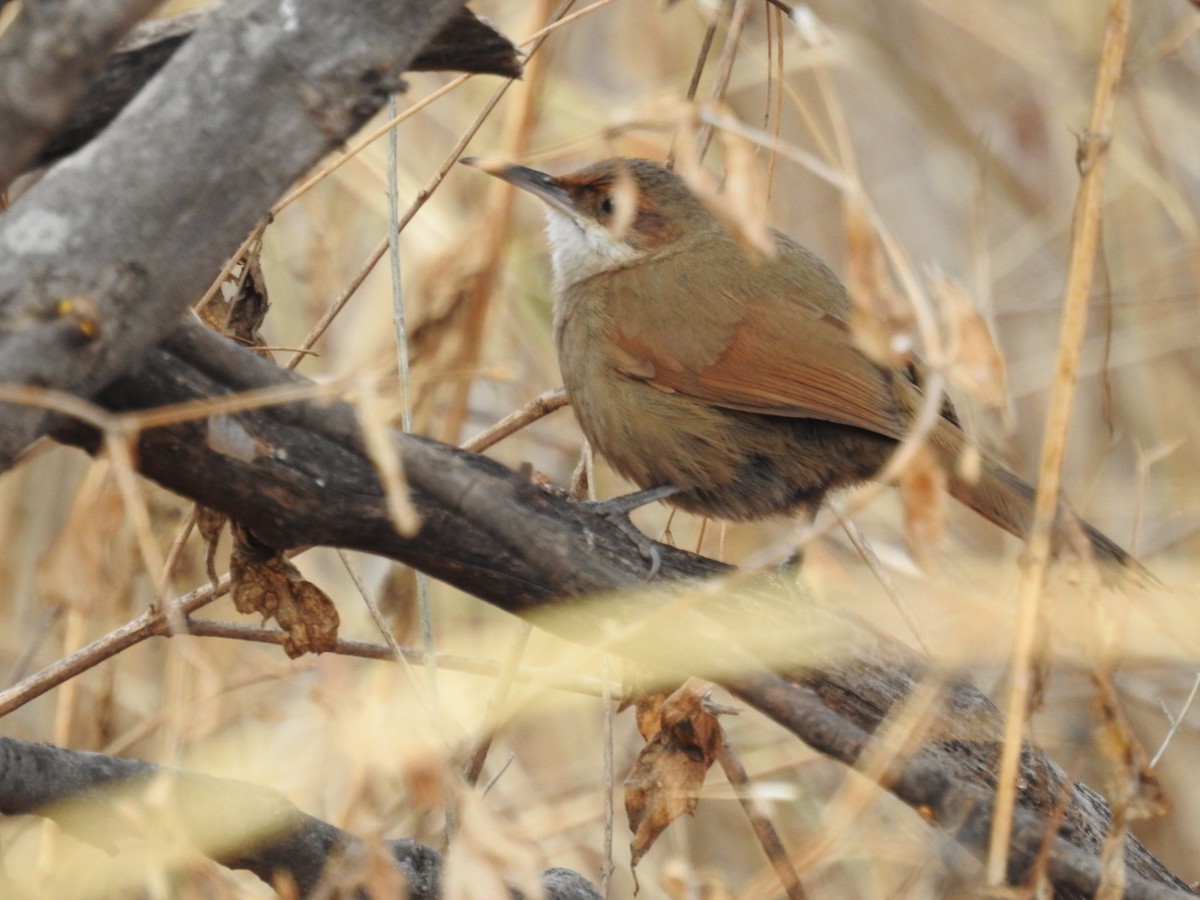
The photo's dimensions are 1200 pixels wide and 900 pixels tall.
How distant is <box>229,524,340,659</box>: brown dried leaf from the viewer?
2.35 m

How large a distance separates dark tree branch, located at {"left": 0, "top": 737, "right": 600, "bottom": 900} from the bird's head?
7.10ft

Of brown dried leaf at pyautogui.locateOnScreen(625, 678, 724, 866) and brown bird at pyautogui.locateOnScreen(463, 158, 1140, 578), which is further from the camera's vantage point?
brown bird at pyautogui.locateOnScreen(463, 158, 1140, 578)

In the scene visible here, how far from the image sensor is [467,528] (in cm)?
226

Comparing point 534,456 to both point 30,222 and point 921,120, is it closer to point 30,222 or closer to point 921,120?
point 921,120

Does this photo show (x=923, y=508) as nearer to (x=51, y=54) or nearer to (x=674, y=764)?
(x=674, y=764)

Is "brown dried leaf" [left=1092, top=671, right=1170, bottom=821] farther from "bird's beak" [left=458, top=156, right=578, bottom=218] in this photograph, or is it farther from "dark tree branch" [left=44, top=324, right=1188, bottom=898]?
"bird's beak" [left=458, top=156, right=578, bottom=218]

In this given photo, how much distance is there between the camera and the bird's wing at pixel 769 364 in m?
3.54

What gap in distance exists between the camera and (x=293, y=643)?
8.01 ft

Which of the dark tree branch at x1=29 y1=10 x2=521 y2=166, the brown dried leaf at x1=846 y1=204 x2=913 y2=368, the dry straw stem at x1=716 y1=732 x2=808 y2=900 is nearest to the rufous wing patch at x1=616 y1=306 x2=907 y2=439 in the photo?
the dry straw stem at x1=716 y1=732 x2=808 y2=900

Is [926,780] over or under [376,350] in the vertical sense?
under

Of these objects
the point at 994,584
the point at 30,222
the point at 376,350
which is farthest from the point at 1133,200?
the point at 30,222

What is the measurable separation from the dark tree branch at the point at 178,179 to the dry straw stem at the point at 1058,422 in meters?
0.93

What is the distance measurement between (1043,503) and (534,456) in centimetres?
401

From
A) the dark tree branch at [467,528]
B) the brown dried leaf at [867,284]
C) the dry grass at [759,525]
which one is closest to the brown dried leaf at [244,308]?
the dry grass at [759,525]
